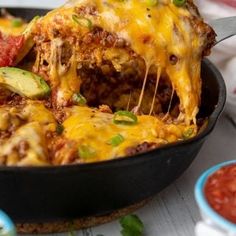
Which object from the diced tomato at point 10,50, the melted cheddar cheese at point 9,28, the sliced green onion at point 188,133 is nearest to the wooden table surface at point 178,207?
the sliced green onion at point 188,133

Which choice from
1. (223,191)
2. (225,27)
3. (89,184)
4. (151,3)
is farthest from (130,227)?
(225,27)

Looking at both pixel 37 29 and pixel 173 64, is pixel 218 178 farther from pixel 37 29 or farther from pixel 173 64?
pixel 37 29

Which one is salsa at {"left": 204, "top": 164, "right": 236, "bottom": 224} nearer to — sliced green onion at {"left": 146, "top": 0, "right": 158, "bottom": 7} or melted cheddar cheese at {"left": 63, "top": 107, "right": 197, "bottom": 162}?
melted cheddar cheese at {"left": 63, "top": 107, "right": 197, "bottom": 162}

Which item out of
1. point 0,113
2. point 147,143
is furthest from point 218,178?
point 0,113

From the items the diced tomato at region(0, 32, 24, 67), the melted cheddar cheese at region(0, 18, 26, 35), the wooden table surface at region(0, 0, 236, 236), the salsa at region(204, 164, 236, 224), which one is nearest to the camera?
the salsa at region(204, 164, 236, 224)

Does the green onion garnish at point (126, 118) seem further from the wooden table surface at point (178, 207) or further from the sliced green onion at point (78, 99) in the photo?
the wooden table surface at point (178, 207)

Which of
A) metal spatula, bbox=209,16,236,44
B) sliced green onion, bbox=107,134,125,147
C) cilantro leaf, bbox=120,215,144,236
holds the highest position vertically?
metal spatula, bbox=209,16,236,44

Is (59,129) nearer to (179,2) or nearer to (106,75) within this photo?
(106,75)

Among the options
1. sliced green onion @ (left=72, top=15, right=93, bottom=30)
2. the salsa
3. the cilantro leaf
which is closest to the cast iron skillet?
the cilantro leaf
